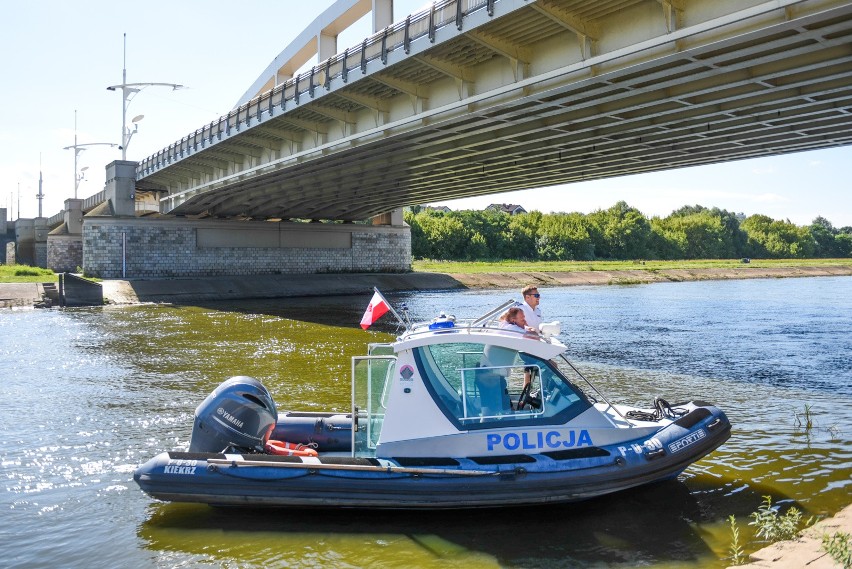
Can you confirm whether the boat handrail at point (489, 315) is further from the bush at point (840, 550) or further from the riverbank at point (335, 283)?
the riverbank at point (335, 283)

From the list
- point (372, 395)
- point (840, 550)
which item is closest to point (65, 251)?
point (372, 395)

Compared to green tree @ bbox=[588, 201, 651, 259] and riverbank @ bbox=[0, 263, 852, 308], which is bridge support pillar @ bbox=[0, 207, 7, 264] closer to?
riverbank @ bbox=[0, 263, 852, 308]

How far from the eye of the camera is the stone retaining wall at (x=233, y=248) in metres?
50.0

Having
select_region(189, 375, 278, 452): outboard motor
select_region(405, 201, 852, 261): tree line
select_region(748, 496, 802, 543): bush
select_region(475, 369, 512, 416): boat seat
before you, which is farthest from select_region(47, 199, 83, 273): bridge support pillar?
select_region(748, 496, 802, 543): bush

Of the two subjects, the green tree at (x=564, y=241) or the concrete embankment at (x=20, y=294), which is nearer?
the concrete embankment at (x=20, y=294)

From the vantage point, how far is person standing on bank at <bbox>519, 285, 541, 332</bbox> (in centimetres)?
1000

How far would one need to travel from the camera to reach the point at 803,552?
649 cm

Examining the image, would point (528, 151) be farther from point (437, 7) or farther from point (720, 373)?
point (720, 373)

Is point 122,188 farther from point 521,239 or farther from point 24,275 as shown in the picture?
point 521,239

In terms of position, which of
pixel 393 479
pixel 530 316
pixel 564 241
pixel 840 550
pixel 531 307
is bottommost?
pixel 393 479

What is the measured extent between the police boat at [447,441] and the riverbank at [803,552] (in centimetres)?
166

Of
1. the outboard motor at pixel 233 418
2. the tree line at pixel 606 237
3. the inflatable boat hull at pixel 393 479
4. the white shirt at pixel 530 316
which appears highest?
the tree line at pixel 606 237

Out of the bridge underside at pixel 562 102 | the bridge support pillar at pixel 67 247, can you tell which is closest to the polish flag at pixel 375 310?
the bridge underside at pixel 562 102

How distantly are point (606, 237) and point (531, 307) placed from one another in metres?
106
